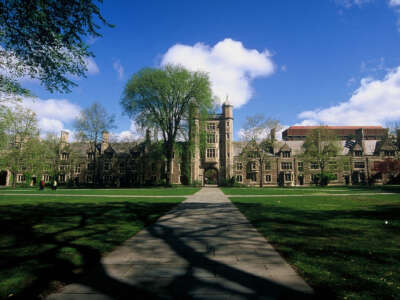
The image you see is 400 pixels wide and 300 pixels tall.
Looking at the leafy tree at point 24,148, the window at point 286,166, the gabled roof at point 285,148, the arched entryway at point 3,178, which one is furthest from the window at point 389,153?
the arched entryway at point 3,178

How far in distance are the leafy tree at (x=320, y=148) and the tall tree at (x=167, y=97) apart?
22779 millimetres

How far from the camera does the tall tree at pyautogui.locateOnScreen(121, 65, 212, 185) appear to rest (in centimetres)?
3469

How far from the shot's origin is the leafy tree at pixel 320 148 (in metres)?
42.9

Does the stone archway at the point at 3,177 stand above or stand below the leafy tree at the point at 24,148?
below

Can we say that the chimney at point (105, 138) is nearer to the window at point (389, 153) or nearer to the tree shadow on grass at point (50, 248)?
the tree shadow on grass at point (50, 248)

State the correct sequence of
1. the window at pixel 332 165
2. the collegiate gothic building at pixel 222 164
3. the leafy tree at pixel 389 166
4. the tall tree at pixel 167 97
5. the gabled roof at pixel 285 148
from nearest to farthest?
the tall tree at pixel 167 97, the window at pixel 332 165, the leafy tree at pixel 389 166, the collegiate gothic building at pixel 222 164, the gabled roof at pixel 285 148

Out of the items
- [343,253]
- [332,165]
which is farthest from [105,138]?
[343,253]

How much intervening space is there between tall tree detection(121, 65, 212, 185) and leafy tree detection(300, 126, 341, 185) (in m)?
22.8

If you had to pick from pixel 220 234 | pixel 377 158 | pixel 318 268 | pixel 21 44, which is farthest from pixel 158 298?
pixel 377 158

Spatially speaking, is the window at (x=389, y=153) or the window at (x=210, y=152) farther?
the window at (x=389, y=153)

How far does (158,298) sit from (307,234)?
483 centimetres

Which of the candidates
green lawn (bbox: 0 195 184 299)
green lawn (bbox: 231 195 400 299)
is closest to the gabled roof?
green lawn (bbox: 231 195 400 299)

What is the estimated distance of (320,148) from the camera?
1736 inches

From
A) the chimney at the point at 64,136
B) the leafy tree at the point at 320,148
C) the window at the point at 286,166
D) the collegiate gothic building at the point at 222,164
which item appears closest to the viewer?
the leafy tree at the point at 320,148
